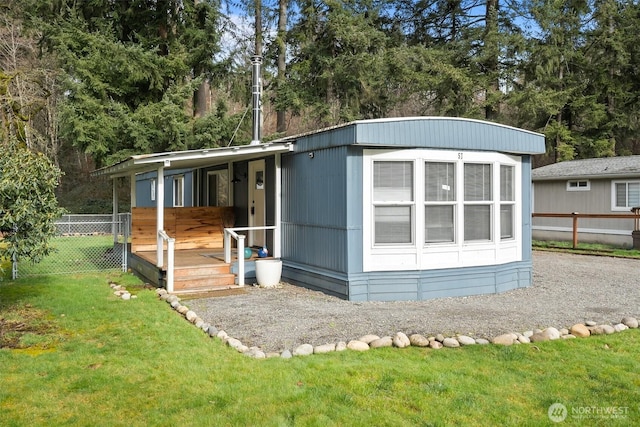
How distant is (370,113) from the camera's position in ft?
70.7

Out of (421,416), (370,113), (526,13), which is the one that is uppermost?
(526,13)

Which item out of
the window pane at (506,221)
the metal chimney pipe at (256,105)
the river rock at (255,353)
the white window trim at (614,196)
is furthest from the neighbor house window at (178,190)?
the white window trim at (614,196)

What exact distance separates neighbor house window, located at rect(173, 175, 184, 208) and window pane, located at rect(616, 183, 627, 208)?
12.5 meters

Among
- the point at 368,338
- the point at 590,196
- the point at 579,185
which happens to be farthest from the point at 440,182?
the point at 579,185

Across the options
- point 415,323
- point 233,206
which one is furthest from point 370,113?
point 415,323

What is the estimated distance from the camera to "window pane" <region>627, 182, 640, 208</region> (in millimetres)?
13688

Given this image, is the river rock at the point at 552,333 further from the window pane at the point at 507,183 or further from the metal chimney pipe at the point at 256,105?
the metal chimney pipe at the point at 256,105

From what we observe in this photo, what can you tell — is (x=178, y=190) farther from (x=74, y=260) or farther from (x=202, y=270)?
(x=202, y=270)

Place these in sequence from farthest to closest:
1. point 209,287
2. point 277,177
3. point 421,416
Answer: point 277,177 → point 209,287 → point 421,416

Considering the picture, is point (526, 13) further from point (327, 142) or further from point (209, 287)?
point (209, 287)

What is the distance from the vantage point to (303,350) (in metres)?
4.53

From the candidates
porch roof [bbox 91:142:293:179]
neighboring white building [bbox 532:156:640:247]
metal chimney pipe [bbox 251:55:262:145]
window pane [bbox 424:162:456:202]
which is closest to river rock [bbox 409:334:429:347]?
window pane [bbox 424:162:456:202]

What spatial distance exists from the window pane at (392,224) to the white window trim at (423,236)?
89mm

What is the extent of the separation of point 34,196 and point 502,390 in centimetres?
506
